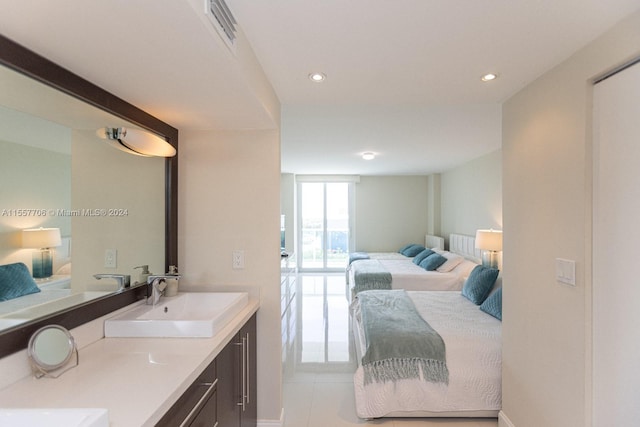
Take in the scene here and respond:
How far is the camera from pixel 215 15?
109 centimetres

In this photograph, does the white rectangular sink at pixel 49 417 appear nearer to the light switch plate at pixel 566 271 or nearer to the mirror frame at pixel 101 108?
the mirror frame at pixel 101 108

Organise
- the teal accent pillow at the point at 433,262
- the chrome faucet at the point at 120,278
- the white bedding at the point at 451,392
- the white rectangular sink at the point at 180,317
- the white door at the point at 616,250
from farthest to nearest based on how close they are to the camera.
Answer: the teal accent pillow at the point at 433,262 → the white bedding at the point at 451,392 → the chrome faucet at the point at 120,278 → the white rectangular sink at the point at 180,317 → the white door at the point at 616,250

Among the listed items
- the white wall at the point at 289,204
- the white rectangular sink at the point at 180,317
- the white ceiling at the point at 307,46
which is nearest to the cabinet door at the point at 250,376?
the white rectangular sink at the point at 180,317

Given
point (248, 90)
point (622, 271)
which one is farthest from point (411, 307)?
point (248, 90)

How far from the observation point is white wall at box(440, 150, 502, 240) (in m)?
4.47

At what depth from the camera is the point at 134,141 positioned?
169cm

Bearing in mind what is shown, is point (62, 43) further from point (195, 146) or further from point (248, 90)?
point (195, 146)

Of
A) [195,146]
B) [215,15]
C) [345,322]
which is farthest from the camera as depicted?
[345,322]

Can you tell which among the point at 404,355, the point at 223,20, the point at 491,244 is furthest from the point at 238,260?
the point at 491,244

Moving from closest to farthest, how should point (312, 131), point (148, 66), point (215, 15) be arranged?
point (215, 15)
point (148, 66)
point (312, 131)

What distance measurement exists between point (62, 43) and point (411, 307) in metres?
3.18

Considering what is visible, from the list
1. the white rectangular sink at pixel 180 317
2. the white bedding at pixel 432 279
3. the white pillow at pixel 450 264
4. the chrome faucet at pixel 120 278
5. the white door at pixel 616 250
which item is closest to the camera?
the white door at pixel 616 250

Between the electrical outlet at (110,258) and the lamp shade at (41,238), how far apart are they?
13.3 inches

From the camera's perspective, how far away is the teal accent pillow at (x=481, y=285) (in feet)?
11.4
